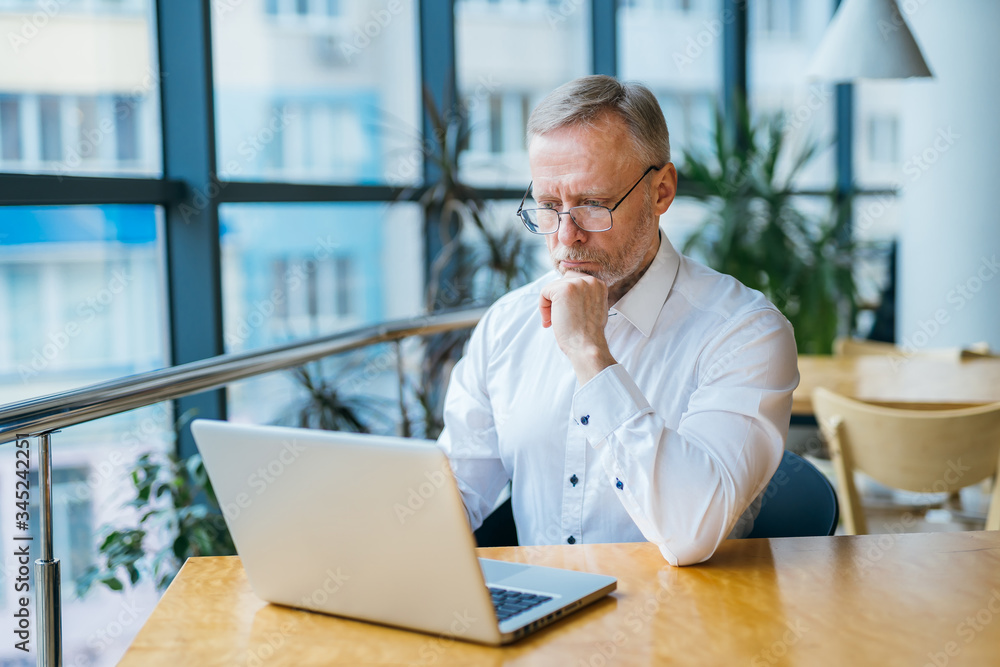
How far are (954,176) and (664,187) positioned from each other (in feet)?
12.5

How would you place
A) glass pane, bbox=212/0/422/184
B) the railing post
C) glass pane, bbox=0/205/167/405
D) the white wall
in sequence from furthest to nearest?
the white wall, glass pane, bbox=212/0/422/184, glass pane, bbox=0/205/167/405, the railing post

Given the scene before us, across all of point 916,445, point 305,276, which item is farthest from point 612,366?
point 305,276

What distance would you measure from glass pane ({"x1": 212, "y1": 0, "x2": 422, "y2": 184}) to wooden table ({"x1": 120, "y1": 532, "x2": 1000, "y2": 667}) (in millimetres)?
2339

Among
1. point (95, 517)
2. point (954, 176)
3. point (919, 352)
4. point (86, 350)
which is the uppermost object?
point (954, 176)

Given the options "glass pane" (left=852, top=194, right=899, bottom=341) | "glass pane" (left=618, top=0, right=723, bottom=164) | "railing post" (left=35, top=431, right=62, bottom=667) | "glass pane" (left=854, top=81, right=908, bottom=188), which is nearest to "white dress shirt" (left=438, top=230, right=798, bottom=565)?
"railing post" (left=35, top=431, right=62, bottom=667)

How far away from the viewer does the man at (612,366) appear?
1.36 m

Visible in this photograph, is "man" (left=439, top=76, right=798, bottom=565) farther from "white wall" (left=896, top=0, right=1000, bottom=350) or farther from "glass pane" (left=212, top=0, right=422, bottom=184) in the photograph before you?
"white wall" (left=896, top=0, right=1000, bottom=350)

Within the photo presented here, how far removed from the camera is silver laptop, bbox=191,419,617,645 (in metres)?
0.98

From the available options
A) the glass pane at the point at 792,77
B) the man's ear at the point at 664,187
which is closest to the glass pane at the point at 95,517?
the man's ear at the point at 664,187

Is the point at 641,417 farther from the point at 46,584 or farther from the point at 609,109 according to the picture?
the point at 46,584

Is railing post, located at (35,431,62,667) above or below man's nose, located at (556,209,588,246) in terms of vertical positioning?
below

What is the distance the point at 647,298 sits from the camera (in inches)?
66.2

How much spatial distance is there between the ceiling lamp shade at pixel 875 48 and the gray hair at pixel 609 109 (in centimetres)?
164

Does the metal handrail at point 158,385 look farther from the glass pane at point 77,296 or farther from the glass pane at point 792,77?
the glass pane at point 792,77
